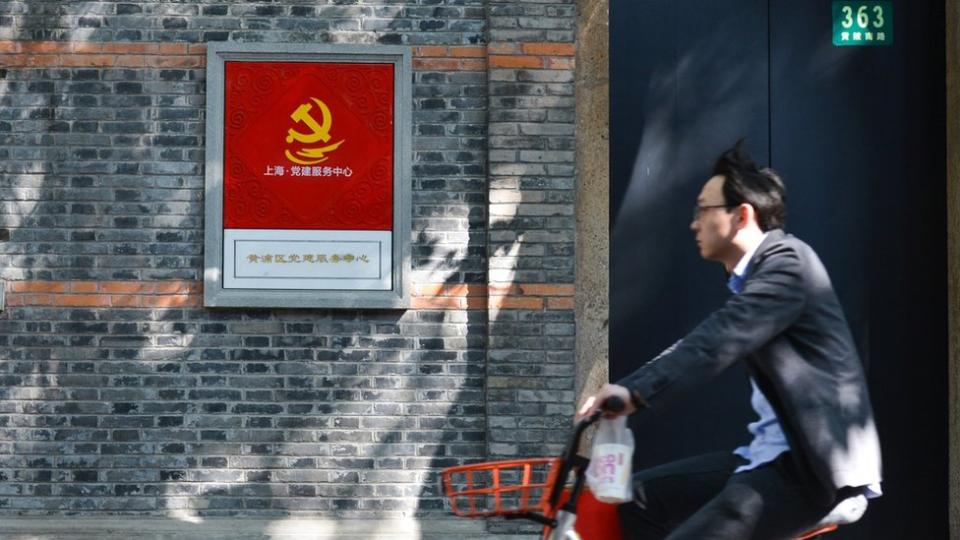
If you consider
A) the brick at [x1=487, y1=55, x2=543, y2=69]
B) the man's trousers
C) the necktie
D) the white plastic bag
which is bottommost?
the man's trousers

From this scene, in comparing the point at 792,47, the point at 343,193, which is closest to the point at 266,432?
the point at 343,193

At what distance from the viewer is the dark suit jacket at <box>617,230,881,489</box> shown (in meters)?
3.56

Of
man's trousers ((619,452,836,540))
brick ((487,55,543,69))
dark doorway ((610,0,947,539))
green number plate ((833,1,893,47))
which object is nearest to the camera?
man's trousers ((619,452,836,540))

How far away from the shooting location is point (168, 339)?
7.36 metres

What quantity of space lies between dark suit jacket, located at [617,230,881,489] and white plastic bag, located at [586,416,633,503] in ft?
0.45

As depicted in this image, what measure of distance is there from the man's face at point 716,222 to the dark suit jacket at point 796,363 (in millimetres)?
159

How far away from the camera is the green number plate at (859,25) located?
7770 millimetres

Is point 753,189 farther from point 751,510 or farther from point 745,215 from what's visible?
point 751,510

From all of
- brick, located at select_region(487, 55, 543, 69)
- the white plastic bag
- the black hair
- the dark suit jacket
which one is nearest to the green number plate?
brick, located at select_region(487, 55, 543, 69)

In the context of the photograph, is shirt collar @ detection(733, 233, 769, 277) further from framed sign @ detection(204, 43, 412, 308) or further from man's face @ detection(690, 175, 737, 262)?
framed sign @ detection(204, 43, 412, 308)

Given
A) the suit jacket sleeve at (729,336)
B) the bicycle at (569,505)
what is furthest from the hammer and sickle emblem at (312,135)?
the suit jacket sleeve at (729,336)

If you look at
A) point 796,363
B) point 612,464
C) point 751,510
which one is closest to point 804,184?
point 796,363

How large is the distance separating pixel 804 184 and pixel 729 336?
4370 millimetres

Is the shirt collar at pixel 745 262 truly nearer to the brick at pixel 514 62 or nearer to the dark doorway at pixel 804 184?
the brick at pixel 514 62
